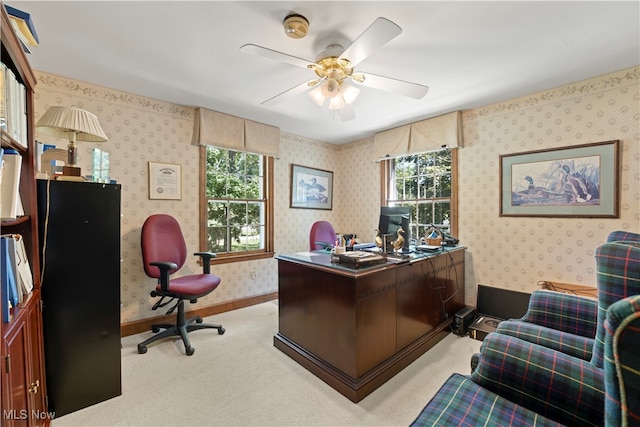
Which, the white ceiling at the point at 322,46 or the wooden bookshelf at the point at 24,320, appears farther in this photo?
the white ceiling at the point at 322,46

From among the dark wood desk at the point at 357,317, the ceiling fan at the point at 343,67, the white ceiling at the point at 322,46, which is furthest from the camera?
the dark wood desk at the point at 357,317

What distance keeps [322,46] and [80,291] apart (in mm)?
2312

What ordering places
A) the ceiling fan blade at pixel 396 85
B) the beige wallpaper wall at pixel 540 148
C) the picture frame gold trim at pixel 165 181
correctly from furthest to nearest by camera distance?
the picture frame gold trim at pixel 165 181 < the beige wallpaper wall at pixel 540 148 < the ceiling fan blade at pixel 396 85

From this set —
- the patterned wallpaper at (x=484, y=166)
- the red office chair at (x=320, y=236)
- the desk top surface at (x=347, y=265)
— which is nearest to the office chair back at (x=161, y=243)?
the patterned wallpaper at (x=484, y=166)

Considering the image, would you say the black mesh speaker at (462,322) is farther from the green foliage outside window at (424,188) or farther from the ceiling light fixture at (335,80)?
the ceiling light fixture at (335,80)

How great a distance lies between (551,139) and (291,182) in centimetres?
314

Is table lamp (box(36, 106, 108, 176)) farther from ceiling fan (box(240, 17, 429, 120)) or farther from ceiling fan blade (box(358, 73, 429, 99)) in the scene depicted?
ceiling fan blade (box(358, 73, 429, 99))

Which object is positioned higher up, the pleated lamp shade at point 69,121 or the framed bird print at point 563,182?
the pleated lamp shade at point 69,121

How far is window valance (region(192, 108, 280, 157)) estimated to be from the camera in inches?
124

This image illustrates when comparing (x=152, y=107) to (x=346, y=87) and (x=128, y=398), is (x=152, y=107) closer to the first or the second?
(x=346, y=87)

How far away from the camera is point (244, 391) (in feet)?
6.17

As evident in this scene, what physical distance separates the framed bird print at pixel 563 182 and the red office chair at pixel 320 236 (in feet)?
6.87

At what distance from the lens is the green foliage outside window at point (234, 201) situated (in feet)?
11.3

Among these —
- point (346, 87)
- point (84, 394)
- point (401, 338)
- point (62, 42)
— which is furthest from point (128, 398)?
point (346, 87)
